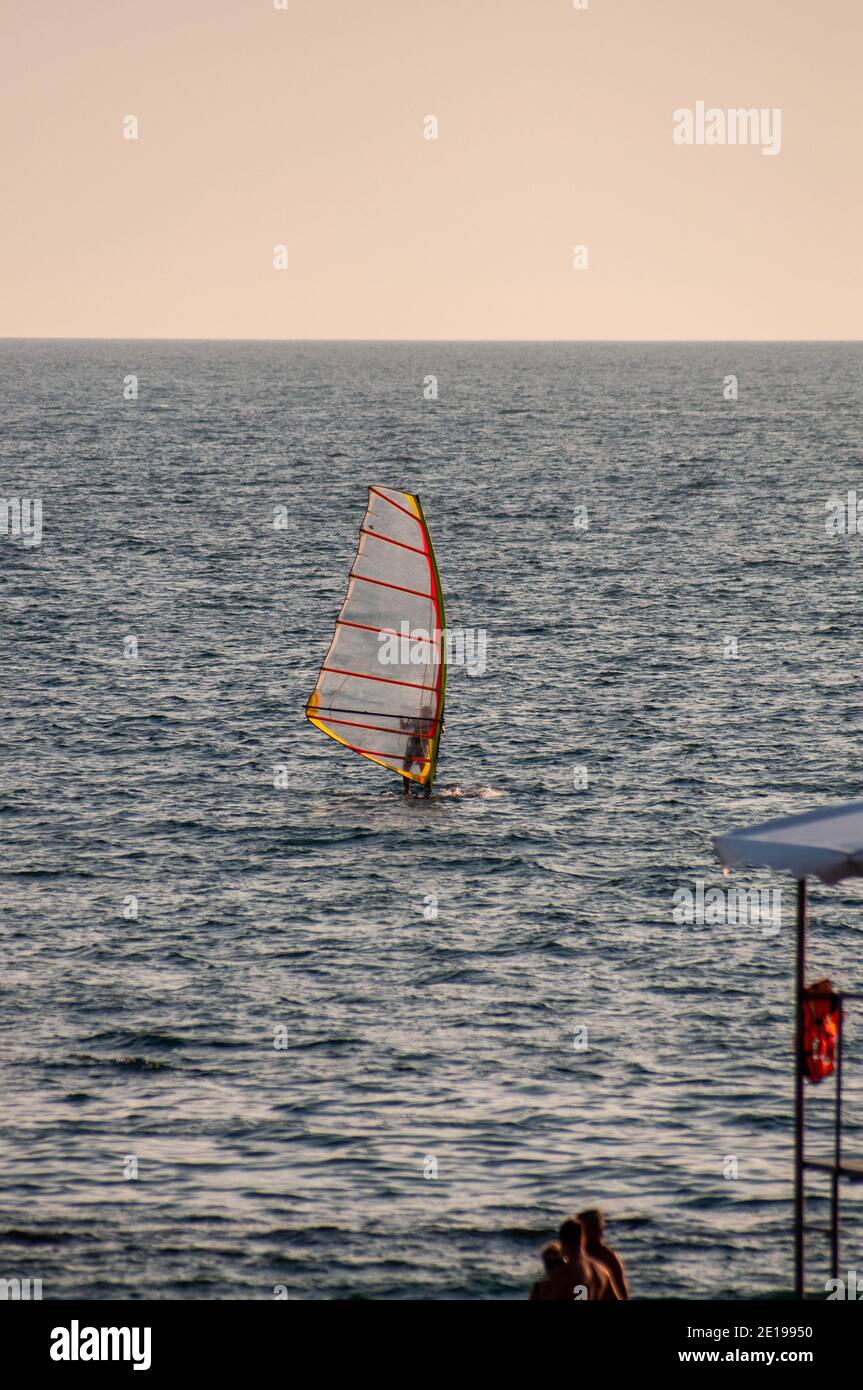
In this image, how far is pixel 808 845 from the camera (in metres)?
13.7

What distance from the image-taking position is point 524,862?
3722 centimetres

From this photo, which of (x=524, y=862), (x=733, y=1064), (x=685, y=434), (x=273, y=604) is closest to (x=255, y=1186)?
(x=733, y=1064)

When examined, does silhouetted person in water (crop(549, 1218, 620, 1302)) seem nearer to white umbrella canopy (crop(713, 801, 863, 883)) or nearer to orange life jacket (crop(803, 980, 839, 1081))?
orange life jacket (crop(803, 980, 839, 1081))

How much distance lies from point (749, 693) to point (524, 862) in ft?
59.9

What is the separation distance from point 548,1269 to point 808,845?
417cm

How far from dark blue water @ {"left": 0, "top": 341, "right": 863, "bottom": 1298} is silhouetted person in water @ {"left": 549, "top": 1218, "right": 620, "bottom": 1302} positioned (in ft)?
16.9

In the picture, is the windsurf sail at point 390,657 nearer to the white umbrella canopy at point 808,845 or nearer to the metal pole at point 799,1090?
the white umbrella canopy at point 808,845

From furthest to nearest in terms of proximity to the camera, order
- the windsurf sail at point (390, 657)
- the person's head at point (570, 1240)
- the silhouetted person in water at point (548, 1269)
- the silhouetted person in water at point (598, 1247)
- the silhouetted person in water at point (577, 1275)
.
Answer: the windsurf sail at point (390, 657) → the silhouetted person in water at point (598, 1247) → the person's head at point (570, 1240) → the silhouetted person in water at point (548, 1269) → the silhouetted person in water at point (577, 1275)

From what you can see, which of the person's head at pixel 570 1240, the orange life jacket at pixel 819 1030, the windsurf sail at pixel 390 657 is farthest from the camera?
the windsurf sail at pixel 390 657

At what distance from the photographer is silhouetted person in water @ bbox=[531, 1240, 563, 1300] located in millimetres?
14305

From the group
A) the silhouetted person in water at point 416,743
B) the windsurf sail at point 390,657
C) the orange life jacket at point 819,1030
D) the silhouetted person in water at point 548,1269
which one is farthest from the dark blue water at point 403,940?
the orange life jacket at point 819,1030

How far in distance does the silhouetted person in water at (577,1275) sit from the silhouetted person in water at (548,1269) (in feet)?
0.15

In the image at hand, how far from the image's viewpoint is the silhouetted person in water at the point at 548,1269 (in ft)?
46.9

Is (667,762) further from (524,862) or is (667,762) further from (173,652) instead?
(173,652)
